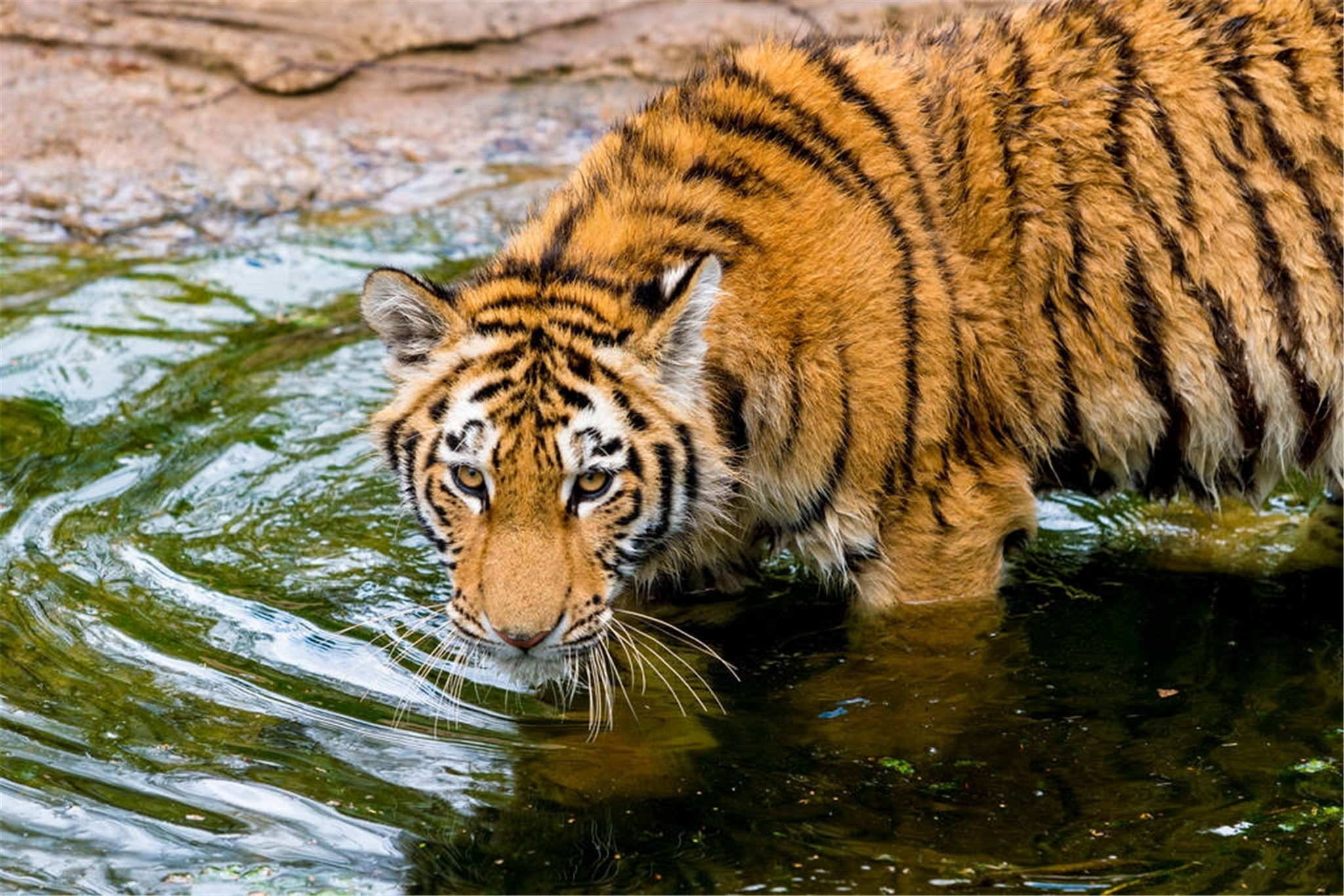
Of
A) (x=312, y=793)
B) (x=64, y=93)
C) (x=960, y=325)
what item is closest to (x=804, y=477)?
(x=960, y=325)

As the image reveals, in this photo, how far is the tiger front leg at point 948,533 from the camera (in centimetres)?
421

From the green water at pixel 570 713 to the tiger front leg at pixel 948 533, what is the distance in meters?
0.11

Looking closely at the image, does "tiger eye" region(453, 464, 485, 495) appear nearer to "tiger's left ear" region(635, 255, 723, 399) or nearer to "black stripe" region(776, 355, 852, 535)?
"tiger's left ear" region(635, 255, 723, 399)

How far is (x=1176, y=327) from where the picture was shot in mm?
4383

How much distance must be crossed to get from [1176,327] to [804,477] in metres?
1.09

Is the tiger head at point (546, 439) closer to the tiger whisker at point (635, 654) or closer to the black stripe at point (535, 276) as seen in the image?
the black stripe at point (535, 276)

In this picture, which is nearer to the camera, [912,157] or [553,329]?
[553,329]

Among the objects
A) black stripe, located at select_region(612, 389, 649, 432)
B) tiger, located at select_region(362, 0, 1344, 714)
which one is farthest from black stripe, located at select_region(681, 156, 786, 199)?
black stripe, located at select_region(612, 389, 649, 432)

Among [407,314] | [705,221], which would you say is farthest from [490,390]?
[705,221]

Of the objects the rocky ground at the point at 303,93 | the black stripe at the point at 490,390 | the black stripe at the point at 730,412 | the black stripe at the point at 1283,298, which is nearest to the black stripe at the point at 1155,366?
the black stripe at the point at 1283,298

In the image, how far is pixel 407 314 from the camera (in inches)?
149

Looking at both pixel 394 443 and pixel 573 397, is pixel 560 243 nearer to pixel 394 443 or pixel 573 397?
pixel 573 397

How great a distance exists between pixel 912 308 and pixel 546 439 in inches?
40.9

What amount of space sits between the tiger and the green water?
263 millimetres
